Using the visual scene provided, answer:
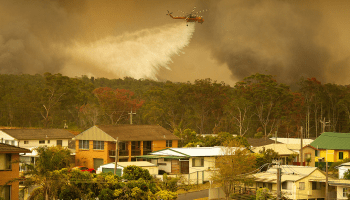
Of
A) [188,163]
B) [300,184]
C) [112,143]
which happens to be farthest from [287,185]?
[112,143]

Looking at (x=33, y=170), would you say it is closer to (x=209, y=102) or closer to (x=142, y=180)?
(x=142, y=180)

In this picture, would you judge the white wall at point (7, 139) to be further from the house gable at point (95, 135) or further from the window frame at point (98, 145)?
the window frame at point (98, 145)

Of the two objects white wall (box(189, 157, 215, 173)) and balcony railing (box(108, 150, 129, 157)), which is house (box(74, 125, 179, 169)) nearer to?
balcony railing (box(108, 150, 129, 157))

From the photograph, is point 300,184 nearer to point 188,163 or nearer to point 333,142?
point 188,163

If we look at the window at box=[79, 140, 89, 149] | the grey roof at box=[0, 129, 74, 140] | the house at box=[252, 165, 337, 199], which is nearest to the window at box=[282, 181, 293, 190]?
the house at box=[252, 165, 337, 199]

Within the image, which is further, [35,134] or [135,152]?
[35,134]

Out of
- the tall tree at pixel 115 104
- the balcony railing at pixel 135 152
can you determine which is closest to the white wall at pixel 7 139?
the balcony railing at pixel 135 152

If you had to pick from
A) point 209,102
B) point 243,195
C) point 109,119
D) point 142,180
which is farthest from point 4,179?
point 209,102
